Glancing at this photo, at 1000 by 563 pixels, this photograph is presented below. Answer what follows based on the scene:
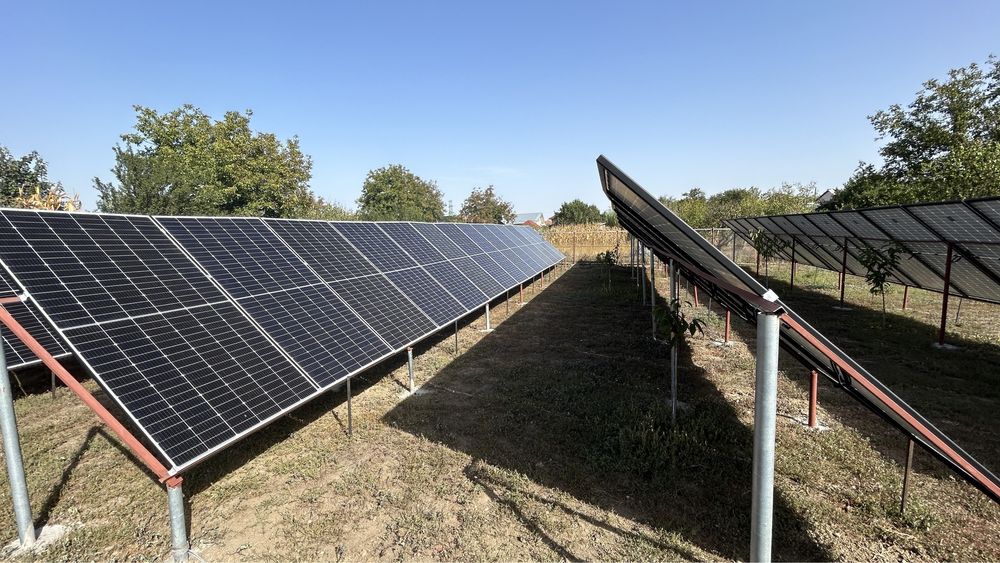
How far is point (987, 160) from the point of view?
23.4m

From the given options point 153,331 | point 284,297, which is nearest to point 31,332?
point 284,297

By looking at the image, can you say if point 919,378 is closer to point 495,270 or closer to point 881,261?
point 881,261

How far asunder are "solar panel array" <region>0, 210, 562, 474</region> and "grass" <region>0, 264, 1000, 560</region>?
1312 millimetres

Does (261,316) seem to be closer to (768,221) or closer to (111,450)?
(111,450)

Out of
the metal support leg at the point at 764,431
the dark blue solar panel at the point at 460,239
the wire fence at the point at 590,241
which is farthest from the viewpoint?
the wire fence at the point at 590,241

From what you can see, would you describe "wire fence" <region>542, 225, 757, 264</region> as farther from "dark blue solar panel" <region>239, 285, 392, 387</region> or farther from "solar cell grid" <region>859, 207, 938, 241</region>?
"dark blue solar panel" <region>239, 285, 392, 387</region>

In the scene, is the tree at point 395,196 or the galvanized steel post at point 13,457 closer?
the galvanized steel post at point 13,457

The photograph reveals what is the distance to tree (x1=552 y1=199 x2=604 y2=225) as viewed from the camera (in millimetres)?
84062

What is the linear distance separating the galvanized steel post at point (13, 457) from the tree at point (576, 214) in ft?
269

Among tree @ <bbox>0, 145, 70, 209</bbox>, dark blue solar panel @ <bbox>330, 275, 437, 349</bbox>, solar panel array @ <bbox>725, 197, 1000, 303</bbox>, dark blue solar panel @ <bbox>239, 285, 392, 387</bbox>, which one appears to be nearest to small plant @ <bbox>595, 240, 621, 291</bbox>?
solar panel array @ <bbox>725, 197, 1000, 303</bbox>

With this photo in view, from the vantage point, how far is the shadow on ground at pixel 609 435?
4.98m

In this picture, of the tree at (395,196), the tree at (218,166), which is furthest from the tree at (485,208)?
the tree at (218,166)

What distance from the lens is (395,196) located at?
61.0 m

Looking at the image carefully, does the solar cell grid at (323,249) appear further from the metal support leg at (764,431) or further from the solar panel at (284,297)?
the metal support leg at (764,431)
